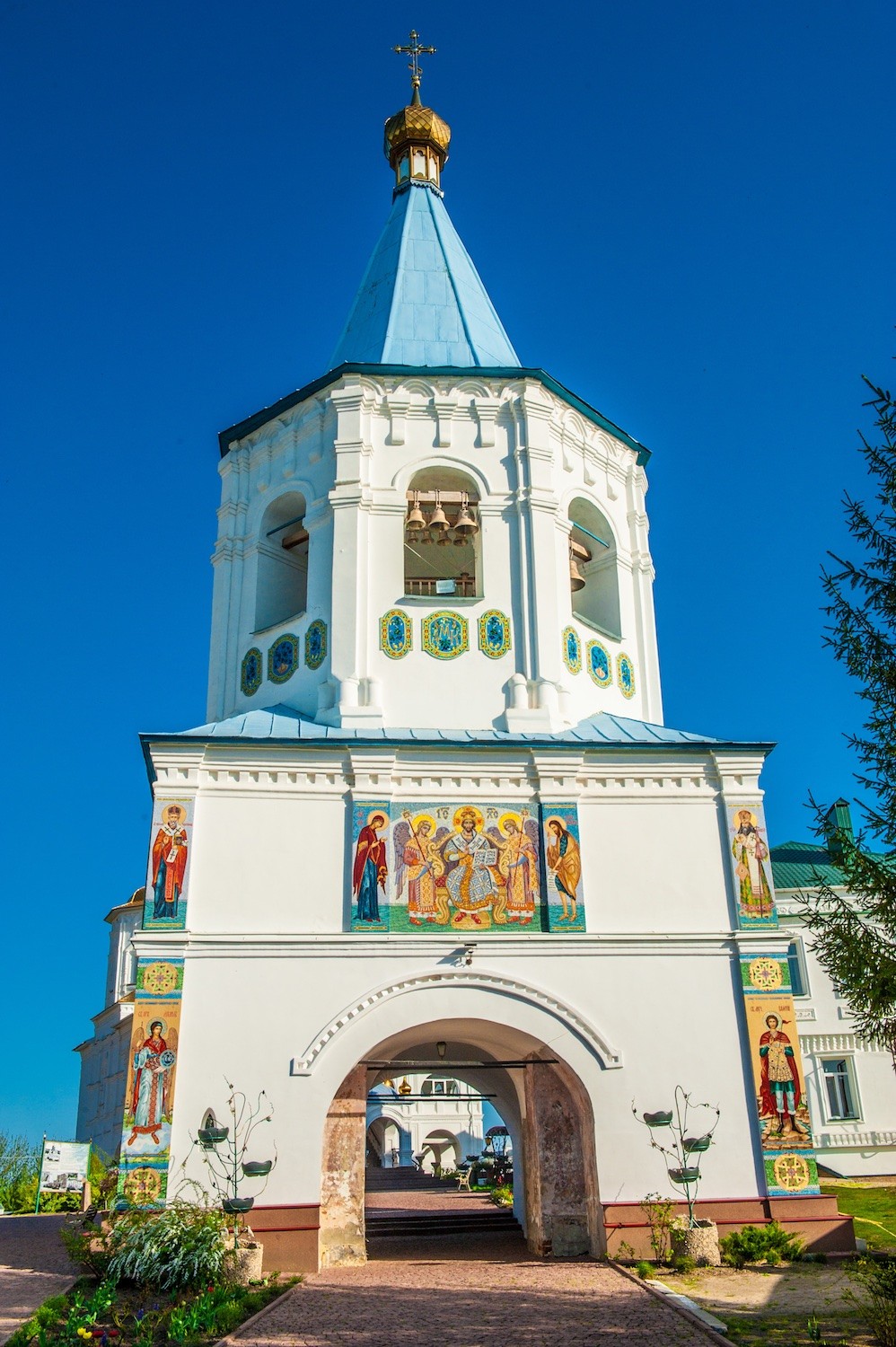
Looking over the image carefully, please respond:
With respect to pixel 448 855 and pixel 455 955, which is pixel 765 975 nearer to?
pixel 455 955

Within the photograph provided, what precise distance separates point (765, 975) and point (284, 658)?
640 centimetres

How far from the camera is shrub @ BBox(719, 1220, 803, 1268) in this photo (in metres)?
11.5

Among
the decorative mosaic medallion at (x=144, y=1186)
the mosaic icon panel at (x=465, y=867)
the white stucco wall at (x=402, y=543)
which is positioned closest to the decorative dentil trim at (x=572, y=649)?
the white stucco wall at (x=402, y=543)

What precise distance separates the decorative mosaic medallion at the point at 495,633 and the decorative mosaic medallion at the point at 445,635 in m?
0.19

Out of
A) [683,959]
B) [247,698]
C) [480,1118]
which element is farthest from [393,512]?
[480,1118]

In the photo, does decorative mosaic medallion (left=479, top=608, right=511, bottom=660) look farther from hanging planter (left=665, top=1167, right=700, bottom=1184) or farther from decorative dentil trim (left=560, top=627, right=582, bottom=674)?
hanging planter (left=665, top=1167, right=700, bottom=1184)

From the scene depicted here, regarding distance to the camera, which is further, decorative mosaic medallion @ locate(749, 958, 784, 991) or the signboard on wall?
the signboard on wall

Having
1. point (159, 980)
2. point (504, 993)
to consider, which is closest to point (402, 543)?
point (504, 993)

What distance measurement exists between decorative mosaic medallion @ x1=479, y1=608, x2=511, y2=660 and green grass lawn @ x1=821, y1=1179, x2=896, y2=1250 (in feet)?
21.4

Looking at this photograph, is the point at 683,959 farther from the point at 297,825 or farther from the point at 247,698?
the point at 247,698

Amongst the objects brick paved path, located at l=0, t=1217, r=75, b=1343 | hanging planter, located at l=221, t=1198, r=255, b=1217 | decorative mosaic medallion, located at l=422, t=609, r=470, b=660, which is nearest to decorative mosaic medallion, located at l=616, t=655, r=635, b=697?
decorative mosaic medallion, located at l=422, t=609, r=470, b=660

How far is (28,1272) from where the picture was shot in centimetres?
1204

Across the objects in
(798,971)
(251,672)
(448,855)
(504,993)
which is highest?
(251,672)

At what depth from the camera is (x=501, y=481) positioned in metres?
15.1
